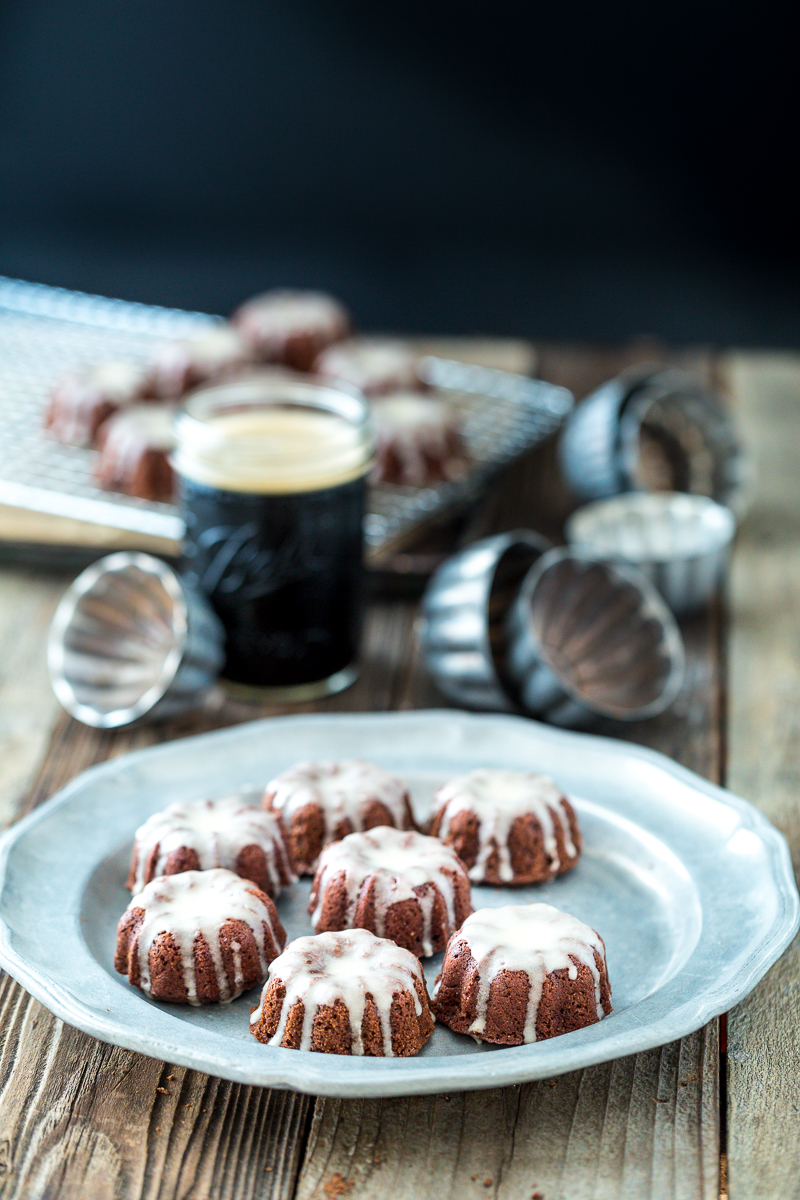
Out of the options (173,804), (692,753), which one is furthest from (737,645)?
(173,804)

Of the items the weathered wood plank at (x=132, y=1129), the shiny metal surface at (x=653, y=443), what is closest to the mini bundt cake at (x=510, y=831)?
the weathered wood plank at (x=132, y=1129)

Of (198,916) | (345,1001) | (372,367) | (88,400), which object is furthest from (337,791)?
(372,367)

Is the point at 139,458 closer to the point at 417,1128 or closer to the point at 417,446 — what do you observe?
the point at 417,446

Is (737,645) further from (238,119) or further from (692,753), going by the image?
(238,119)

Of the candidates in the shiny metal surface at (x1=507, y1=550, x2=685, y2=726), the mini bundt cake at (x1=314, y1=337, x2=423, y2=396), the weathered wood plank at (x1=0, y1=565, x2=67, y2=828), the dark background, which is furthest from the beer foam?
the dark background

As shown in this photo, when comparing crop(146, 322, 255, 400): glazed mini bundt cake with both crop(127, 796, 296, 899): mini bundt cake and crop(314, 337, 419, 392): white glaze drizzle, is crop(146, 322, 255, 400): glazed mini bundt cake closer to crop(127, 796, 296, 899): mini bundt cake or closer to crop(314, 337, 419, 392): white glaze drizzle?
crop(314, 337, 419, 392): white glaze drizzle

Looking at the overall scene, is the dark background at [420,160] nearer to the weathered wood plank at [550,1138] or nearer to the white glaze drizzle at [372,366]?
the white glaze drizzle at [372,366]
